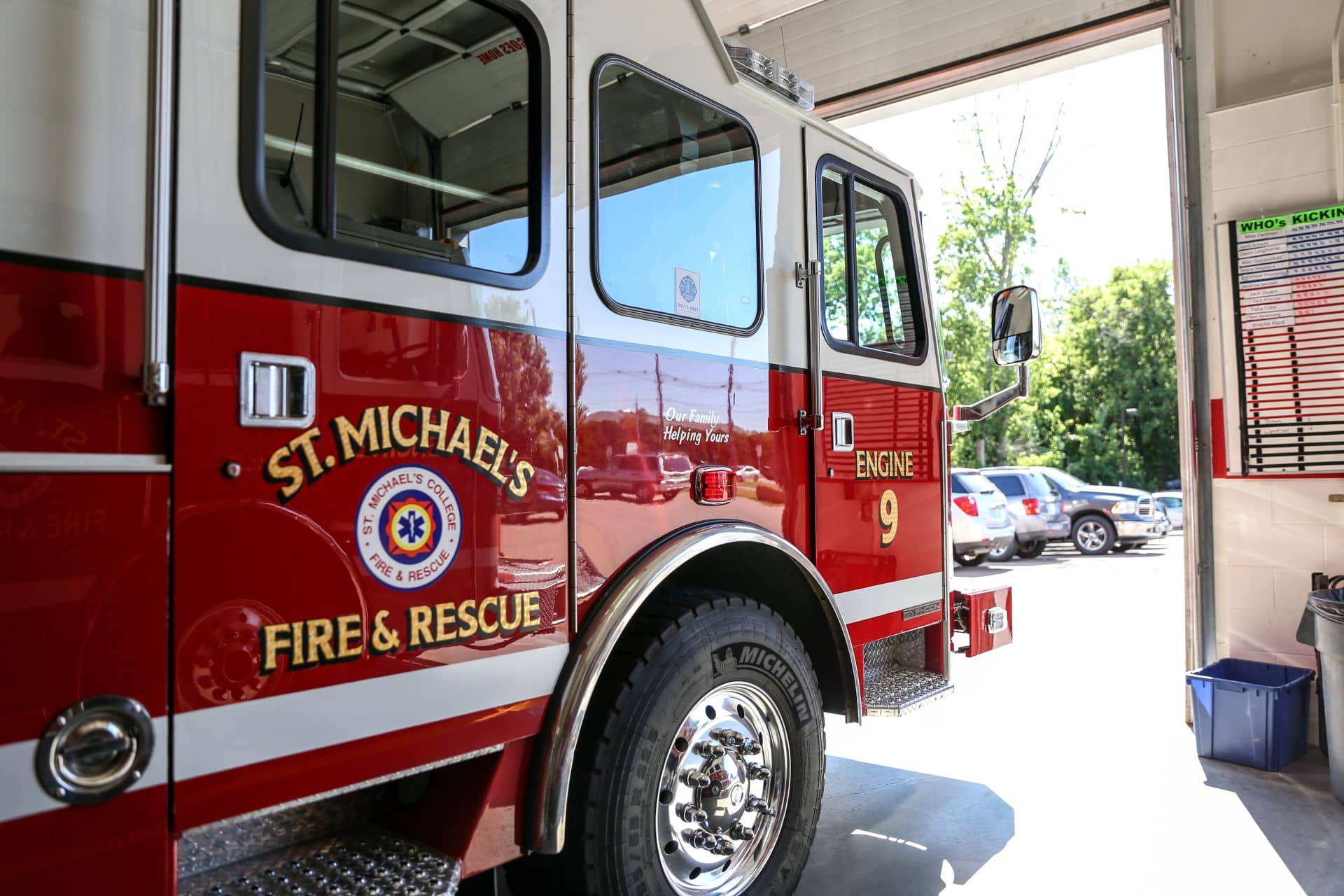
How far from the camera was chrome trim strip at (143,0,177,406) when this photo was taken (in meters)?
1.52

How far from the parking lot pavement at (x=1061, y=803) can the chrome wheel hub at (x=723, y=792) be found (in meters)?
0.62

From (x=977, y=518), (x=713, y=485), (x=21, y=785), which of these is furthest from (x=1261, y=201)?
(x=977, y=518)

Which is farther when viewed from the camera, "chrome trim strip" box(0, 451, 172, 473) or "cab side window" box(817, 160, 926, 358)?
"cab side window" box(817, 160, 926, 358)

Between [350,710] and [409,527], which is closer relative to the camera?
[350,710]

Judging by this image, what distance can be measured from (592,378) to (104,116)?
121 cm

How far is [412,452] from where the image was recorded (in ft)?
6.40

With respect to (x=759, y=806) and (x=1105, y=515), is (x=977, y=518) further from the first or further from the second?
(x=759, y=806)

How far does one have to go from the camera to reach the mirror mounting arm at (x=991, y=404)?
3.92 meters

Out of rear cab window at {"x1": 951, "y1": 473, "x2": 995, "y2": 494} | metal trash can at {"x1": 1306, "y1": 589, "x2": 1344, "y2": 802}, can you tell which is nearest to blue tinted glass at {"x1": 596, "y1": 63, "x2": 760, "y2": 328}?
metal trash can at {"x1": 1306, "y1": 589, "x2": 1344, "y2": 802}

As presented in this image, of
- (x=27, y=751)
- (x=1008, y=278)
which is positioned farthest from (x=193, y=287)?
(x=1008, y=278)

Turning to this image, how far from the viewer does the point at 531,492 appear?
87.1 inches

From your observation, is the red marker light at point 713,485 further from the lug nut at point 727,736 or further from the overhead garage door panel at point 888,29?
the overhead garage door panel at point 888,29

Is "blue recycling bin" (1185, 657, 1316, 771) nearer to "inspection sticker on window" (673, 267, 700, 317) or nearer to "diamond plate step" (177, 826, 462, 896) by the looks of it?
"inspection sticker on window" (673, 267, 700, 317)

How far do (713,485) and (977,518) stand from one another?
39.5ft
